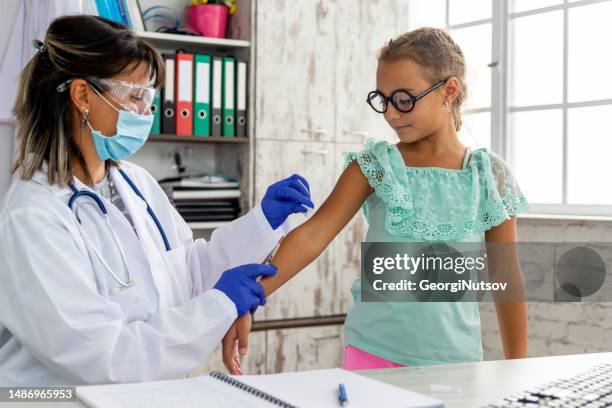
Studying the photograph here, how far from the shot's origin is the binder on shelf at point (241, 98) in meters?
3.25

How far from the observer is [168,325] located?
135 centimetres

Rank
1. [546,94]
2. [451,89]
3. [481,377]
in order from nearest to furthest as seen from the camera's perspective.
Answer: [481,377], [451,89], [546,94]

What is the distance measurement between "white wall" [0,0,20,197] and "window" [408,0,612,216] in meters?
1.95

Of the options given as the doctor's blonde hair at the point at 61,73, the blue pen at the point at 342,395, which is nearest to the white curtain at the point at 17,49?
the doctor's blonde hair at the point at 61,73

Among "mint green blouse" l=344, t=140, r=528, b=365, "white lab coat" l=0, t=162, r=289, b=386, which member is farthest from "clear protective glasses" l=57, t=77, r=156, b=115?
"mint green blouse" l=344, t=140, r=528, b=365

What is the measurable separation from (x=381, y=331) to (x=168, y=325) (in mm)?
479

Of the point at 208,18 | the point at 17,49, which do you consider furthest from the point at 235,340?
the point at 208,18

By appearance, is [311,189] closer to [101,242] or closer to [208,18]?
[208,18]

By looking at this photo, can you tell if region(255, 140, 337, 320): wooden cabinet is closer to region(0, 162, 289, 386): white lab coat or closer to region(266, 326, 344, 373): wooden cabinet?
region(266, 326, 344, 373): wooden cabinet

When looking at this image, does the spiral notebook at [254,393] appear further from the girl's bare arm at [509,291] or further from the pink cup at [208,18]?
the pink cup at [208,18]

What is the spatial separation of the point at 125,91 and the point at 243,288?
1.68 feet

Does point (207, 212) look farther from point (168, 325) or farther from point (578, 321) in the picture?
point (168, 325)

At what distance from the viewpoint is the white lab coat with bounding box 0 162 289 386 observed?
1.25 meters

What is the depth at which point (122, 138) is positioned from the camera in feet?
5.18
